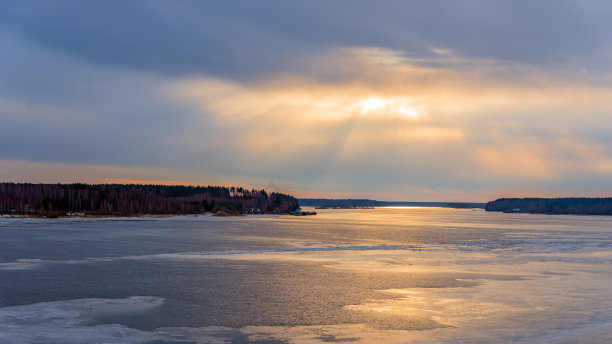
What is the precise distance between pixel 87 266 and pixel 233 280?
903cm

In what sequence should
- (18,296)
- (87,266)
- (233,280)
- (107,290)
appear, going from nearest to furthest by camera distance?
1. (18,296)
2. (107,290)
3. (233,280)
4. (87,266)

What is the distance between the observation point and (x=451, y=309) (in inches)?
596

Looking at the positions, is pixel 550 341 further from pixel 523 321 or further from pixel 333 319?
pixel 333 319

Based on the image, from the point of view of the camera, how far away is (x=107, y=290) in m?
18.3

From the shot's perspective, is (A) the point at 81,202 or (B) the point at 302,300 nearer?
(B) the point at 302,300

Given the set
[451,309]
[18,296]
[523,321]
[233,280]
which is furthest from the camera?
[233,280]

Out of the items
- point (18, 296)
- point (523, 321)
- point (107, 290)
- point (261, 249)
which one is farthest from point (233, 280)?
point (261, 249)

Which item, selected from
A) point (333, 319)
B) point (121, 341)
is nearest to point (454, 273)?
point (333, 319)

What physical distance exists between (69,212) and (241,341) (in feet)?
507

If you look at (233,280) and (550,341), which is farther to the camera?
(233,280)

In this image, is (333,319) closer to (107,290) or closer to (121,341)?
(121,341)

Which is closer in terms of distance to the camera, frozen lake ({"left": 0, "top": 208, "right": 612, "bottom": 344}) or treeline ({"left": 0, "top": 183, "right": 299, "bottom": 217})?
frozen lake ({"left": 0, "top": 208, "right": 612, "bottom": 344})

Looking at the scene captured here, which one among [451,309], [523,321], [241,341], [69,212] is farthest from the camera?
[69,212]

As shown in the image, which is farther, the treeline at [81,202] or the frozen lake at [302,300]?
the treeline at [81,202]
